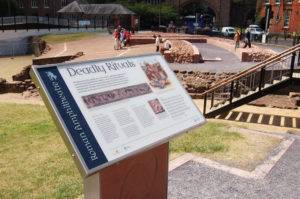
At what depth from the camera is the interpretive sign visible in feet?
15.0

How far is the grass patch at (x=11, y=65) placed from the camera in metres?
32.1

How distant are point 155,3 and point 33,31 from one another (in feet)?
94.8

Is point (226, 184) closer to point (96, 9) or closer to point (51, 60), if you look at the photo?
point (51, 60)

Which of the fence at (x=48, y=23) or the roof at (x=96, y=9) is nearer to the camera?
the fence at (x=48, y=23)

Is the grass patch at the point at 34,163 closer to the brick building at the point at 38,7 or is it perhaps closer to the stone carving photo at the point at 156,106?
the stone carving photo at the point at 156,106

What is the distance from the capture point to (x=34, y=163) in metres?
9.45

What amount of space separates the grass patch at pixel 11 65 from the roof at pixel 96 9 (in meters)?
13.4

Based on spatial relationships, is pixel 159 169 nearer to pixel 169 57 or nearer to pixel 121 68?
pixel 121 68

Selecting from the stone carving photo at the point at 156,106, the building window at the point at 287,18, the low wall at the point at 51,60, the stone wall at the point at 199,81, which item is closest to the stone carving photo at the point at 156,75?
the stone carving photo at the point at 156,106

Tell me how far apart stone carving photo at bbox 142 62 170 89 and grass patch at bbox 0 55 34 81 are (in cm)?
2522

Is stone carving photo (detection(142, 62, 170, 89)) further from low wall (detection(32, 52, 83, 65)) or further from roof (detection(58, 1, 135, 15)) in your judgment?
roof (detection(58, 1, 135, 15))

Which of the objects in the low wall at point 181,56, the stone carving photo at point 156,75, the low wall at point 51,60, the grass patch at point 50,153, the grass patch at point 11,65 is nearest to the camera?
the stone carving photo at point 156,75

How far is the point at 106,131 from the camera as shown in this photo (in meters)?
4.79

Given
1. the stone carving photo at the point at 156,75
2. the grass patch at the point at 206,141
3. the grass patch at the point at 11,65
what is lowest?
the grass patch at the point at 11,65
